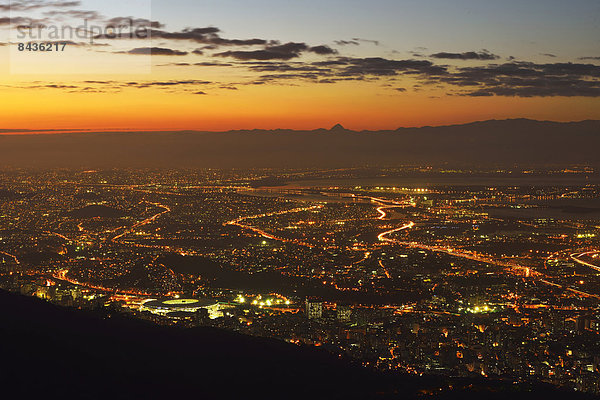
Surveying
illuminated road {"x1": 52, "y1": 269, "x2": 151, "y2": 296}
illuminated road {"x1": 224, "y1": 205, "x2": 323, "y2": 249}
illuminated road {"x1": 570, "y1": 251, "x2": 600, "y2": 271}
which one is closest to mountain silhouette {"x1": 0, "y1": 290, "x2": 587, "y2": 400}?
illuminated road {"x1": 52, "y1": 269, "x2": 151, "y2": 296}

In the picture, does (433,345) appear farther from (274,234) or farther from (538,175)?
(538,175)

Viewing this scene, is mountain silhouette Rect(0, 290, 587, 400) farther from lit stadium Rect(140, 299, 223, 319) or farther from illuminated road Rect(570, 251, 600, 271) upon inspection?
illuminated road Rect(570, 251, 600, 271)

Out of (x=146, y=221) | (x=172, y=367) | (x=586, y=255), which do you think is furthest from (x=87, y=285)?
(x=146, y=221)

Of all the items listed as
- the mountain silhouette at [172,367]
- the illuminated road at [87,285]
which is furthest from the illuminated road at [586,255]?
the mountain silhouette at [172,367]

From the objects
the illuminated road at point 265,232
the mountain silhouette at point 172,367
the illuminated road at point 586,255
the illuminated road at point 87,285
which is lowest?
the illuminated road at point 265,232

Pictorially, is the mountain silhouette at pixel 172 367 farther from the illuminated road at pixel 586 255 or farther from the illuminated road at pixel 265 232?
the illuminated road at pixel 265 232

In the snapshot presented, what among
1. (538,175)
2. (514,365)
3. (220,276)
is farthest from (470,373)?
(538,175)

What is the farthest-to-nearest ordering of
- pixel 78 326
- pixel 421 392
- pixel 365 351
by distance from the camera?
pixel 365 351
pixel 78 326
pixel 421 392

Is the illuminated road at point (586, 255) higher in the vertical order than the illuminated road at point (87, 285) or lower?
lower
